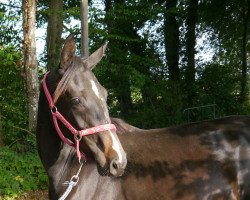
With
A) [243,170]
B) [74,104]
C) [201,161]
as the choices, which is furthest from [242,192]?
[74,104]

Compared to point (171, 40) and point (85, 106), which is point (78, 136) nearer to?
point (85, 106)

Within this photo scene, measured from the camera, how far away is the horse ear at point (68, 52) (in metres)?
2.92

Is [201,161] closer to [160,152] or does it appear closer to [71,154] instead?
[160,152]

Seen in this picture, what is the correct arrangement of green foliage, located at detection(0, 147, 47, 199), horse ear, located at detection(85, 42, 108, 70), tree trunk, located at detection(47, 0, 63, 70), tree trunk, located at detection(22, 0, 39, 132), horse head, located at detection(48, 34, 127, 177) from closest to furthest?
horse head, located at detection(48, 34, 127, 177) < horse ear, located at detection(85, 42, 108, 70) < green foliage, located at detection(0, 147, 47, 199) < tree trunk, located at detection(22, 0, 39, 132) < tree trunk, located at detection(47, 0, 63, 70)

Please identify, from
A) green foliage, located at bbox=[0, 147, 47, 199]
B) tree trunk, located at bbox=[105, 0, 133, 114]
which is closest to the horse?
green foliage, located at bbox=[0, 147, 47, 199]

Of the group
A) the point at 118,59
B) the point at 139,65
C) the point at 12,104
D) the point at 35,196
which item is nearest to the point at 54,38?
the point at 12,104

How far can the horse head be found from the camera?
2844mm

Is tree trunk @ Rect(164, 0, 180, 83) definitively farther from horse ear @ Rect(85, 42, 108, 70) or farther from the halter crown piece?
the halter crown piece

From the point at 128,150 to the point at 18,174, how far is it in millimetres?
4359

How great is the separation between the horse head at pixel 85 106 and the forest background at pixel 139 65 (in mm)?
4368

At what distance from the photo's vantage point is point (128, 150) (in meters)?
3.71

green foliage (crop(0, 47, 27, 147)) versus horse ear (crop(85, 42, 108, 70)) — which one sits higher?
horse ear (crop(85, 42, 108, 70))

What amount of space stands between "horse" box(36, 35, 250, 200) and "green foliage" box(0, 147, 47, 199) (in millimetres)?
3780

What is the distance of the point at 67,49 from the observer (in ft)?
9.70
